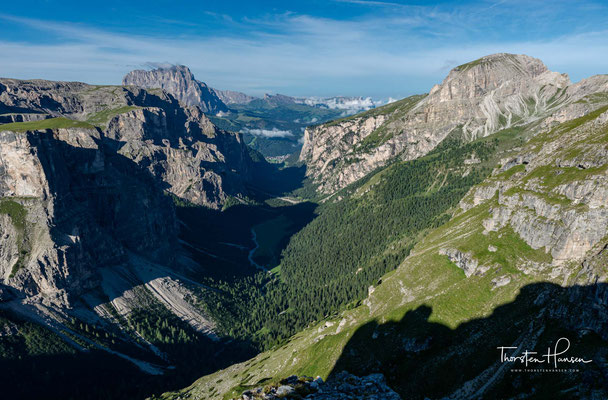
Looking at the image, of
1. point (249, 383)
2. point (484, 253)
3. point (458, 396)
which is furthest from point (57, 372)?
point (484, 253)

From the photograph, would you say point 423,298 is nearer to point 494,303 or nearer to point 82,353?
point 494,303

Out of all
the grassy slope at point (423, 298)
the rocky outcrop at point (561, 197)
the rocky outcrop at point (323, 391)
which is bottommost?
the grassy slope at point (423, 298)

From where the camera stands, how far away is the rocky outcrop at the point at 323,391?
44.6 m

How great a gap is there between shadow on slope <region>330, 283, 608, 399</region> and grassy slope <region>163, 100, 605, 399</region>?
4.45 meters

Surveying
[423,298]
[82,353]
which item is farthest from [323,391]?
[82,353]

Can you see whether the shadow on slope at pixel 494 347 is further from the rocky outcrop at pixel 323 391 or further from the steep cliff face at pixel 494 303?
the rocky outcrop at pixel 323 391

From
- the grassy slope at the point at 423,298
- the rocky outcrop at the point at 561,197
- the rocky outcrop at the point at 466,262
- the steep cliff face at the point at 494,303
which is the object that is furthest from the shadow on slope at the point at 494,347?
the rocky outcrop at the point at 466,262

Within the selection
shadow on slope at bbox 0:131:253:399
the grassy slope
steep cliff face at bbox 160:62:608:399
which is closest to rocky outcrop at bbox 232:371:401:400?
steep cliff face at bbox 160:62:608:399

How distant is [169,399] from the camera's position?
460 ft

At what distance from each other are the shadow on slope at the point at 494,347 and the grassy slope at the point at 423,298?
175 inches

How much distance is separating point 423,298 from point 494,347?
39.4 m

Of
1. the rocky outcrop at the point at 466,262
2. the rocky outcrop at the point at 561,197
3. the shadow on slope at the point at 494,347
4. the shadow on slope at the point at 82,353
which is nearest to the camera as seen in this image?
the shadow on slope at the point at 494,347

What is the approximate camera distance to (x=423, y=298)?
382ft

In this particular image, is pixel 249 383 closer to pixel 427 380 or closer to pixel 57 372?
pixel 427 380
